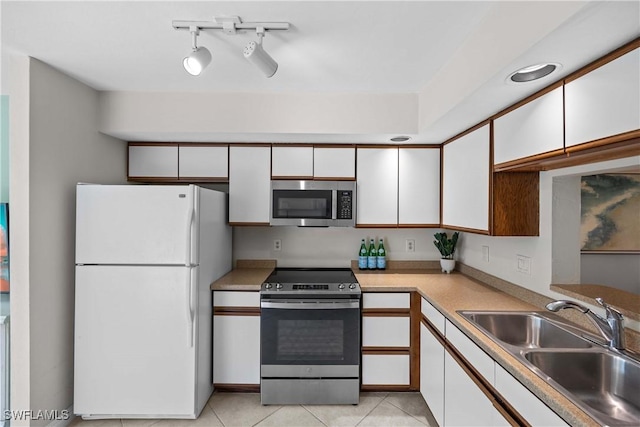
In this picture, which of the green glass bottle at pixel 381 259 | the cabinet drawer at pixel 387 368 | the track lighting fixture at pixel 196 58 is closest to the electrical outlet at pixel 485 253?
the green glass bottle at pixel 381 259

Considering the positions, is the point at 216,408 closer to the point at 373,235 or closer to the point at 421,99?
the point at 373,235

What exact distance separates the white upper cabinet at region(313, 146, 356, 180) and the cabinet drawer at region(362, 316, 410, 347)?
46.3 inches

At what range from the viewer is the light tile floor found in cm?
221

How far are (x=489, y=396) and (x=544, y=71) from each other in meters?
1.38

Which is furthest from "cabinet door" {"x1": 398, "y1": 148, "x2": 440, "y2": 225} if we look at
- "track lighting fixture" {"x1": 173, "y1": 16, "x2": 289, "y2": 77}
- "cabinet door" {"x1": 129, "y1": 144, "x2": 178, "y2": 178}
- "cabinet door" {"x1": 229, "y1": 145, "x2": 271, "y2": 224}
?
"cabinet door" {"x1": 129, "y1": 144, "x2": 178, "y2": 178}

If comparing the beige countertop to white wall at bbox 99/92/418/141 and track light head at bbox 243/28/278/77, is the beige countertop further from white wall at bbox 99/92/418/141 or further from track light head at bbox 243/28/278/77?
track light head at bbox 243/28/278/77

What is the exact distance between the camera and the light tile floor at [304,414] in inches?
87.0

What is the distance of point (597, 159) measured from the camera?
4.79ft

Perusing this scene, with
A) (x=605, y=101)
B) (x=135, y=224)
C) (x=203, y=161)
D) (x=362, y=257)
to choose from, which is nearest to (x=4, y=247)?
(x=135, y=224)

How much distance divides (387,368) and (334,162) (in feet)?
5.48

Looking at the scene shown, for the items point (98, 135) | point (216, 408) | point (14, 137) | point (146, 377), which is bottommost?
point (216, 408)

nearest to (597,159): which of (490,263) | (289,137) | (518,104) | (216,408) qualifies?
(518,104)

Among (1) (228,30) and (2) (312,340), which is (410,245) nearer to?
(2) (312,340)

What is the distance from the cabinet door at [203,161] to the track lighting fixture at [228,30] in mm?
1274
